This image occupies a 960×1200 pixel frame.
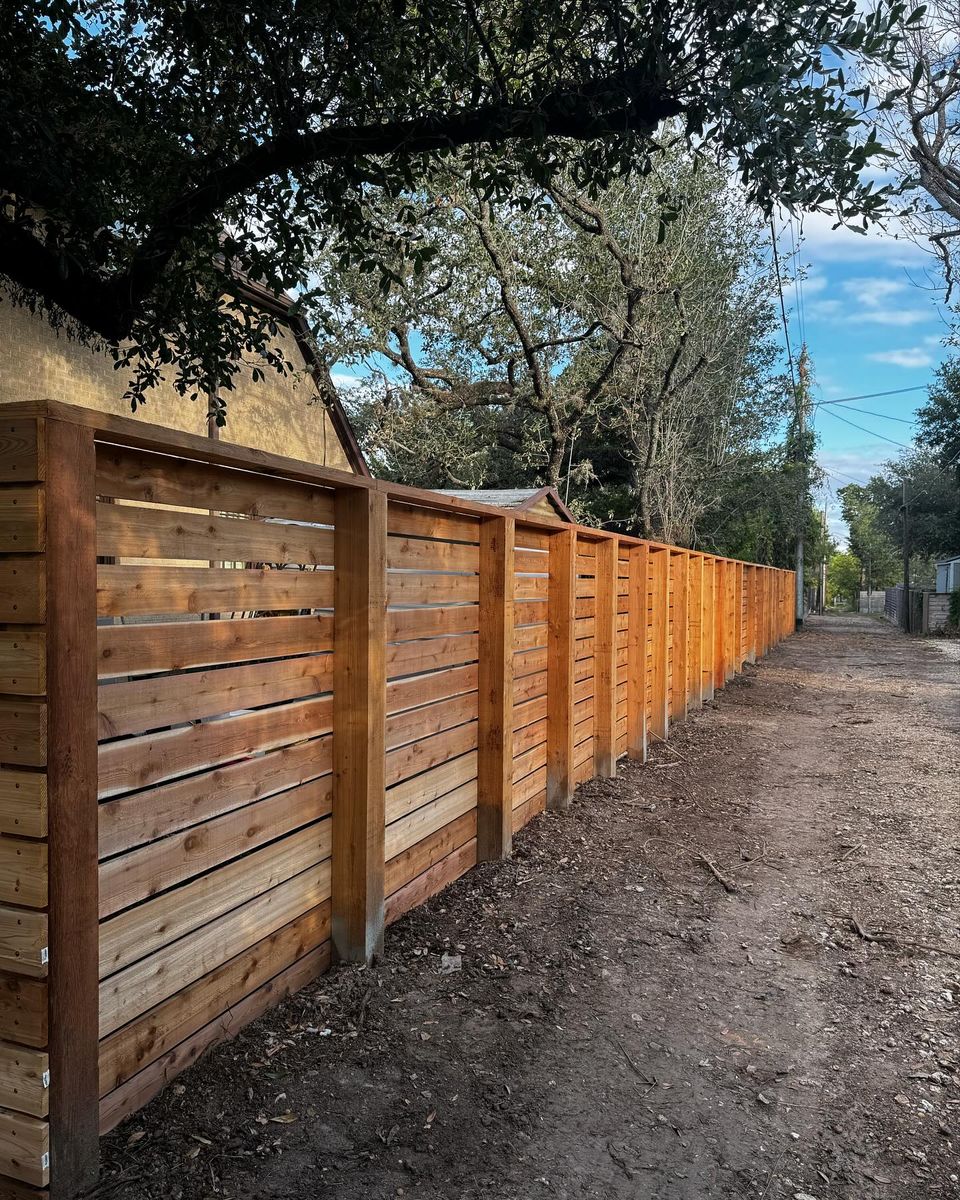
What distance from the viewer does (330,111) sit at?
4.94 meters

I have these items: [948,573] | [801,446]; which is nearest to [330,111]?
[801,446]

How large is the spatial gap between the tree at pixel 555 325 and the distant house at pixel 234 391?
1340 mm

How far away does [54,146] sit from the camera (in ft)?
14.5

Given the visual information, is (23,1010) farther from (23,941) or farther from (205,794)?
(205,794)

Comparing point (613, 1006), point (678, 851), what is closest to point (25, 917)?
point (613, 1006)

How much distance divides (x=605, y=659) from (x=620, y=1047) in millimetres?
3868

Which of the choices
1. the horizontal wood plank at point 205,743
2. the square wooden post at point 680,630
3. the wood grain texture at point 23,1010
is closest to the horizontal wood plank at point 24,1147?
the wood grain texture at point 23,1010

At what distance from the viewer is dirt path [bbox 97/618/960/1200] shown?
6.95ft

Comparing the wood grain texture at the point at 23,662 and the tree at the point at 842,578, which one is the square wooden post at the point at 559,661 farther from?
the tree at the point at 842,578

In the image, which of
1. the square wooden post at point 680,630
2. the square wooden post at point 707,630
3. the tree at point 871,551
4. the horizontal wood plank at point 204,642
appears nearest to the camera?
the horizontal wood plank at point 204,642

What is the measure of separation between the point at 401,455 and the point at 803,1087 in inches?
488

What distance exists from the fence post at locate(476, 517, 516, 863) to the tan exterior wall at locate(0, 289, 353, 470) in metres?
2.30

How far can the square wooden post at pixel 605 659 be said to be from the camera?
21.1ft

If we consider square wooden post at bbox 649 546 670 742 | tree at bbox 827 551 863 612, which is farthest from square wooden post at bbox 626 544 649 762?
tree at bbox 827 551 863 612
